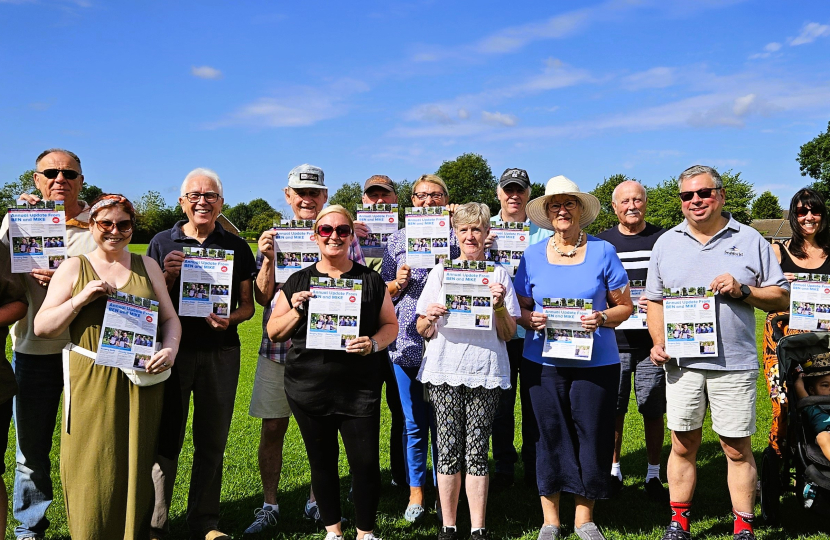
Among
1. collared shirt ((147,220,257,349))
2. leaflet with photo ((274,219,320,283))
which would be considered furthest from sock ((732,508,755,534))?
collared shirt ((147,220,257,349))

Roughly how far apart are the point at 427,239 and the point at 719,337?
7.62 feet

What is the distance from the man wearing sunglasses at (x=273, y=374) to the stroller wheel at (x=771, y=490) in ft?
12.2

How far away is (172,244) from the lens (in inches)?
197

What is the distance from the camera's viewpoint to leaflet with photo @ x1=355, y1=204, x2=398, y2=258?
5945 mm

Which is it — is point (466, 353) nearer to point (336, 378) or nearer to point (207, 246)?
point (336, 378)

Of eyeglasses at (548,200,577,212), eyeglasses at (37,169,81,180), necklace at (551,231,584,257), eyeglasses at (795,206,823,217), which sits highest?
eyeglasses at (37,169,81,180)

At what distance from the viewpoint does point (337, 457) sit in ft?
15.3

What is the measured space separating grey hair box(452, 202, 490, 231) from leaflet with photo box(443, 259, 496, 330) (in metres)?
0.34

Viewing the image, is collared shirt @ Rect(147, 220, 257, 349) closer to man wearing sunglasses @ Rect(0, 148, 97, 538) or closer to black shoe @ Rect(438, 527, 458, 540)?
man wearing sunglasses @ Rect(0, 148, 97, 538)

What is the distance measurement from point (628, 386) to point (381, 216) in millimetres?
2899

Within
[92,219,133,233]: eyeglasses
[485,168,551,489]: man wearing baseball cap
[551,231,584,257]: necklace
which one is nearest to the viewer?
[92,219,133,233]: eyeglasses

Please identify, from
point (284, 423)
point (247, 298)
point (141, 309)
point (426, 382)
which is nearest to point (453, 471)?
point (426, 382)

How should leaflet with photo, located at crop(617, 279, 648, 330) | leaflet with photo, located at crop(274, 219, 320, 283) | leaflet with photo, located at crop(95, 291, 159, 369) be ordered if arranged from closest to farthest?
1. leaflet with photo, located at crop(95, 291, 159, 369)
2. leaflet with photo, located at crop(274, 219, 320, 283)
3. leaflet with photo, located at crop(617, 279, 648, 330)

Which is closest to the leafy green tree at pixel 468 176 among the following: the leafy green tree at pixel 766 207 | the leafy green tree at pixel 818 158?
the leafy green tree at pixel 818 158
